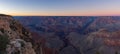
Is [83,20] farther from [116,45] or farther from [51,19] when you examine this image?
[116,45]

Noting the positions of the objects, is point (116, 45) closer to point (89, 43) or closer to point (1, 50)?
point (89, 43)

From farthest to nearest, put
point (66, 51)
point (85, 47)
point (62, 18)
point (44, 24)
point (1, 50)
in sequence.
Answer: point (62, 18)
point (44, 24)
point (85, 47)
point (66, 51)
point (1, 50)

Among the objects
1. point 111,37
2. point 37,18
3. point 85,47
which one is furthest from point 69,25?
point 85,47

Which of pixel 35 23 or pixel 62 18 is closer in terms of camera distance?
pixel 35 23

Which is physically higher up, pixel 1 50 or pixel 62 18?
pixel 1 50

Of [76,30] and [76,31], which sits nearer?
[76,31]

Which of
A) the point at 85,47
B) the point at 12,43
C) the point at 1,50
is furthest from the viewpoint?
the point at 85,47

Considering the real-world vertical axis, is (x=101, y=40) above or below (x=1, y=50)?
below

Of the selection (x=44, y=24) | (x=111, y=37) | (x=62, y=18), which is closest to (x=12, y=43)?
(x=111, y=37)

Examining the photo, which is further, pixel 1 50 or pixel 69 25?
pixel 69 25
